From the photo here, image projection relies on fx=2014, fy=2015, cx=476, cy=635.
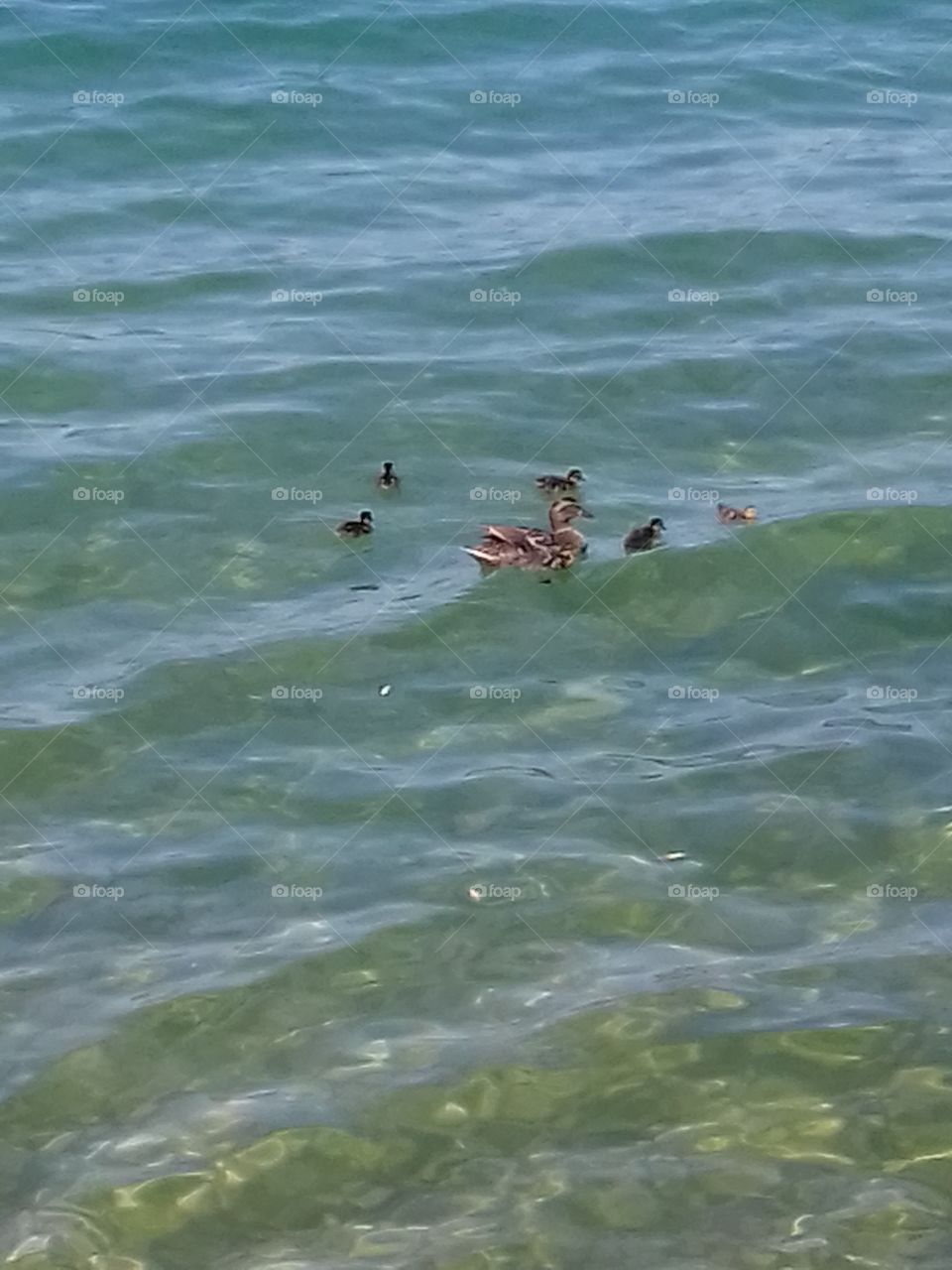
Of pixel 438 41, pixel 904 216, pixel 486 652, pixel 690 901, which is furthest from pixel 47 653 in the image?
pixel 438 41

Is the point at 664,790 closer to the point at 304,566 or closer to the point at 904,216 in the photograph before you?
the point at 304,566

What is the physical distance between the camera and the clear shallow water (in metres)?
7.31

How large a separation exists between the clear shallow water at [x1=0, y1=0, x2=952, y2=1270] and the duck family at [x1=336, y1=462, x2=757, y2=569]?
0.14 m

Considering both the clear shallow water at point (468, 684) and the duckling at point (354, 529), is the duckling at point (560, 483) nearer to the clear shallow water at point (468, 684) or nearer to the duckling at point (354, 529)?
the clear shallow water at point (468, 684)

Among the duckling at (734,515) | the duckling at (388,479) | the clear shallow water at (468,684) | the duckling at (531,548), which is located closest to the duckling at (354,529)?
the clear shallow water at (468,684)

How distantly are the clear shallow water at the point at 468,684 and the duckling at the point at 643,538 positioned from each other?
0.36 feet

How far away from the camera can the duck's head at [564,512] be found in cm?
1181

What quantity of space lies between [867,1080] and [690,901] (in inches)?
51.2

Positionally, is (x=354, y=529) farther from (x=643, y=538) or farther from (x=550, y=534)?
(x=643, y=538)

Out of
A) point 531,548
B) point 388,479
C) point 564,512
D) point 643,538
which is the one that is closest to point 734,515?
point 643,538

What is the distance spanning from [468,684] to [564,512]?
189 centimetres

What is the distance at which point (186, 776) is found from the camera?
9.61 m

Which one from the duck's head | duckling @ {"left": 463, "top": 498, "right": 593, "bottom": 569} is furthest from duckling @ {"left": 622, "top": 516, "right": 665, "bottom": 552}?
the duck's head

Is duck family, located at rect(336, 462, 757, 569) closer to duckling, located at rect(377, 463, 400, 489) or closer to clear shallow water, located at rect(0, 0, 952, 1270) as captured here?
duckling, located at rect(377, 463, 400, 489)
